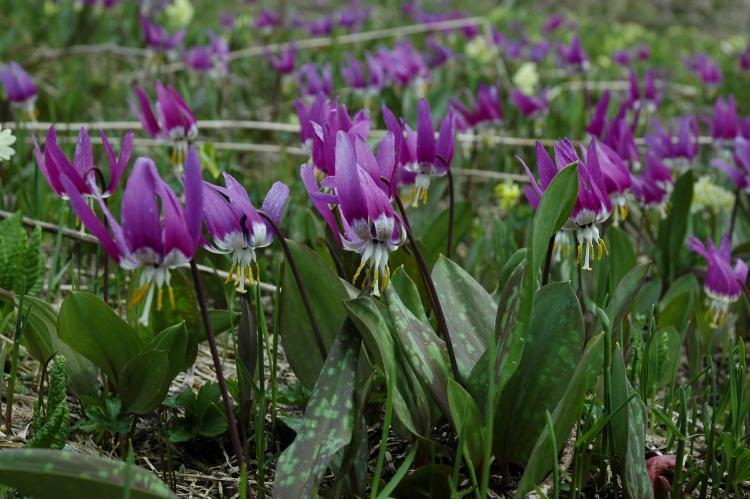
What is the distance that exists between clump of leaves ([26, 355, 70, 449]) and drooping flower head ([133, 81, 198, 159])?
1.22 metres

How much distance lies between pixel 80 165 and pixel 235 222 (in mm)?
402

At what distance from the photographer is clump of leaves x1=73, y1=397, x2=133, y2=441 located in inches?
59.8

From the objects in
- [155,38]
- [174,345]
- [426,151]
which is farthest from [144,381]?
[155,38]

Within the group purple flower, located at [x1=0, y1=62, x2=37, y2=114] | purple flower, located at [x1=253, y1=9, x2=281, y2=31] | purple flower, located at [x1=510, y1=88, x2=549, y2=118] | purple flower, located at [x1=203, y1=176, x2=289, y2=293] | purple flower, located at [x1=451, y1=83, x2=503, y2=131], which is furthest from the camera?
purple flower, located at [x1=253, y1=9, x2=281, y2=31]

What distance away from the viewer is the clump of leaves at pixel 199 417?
1602 millimetres

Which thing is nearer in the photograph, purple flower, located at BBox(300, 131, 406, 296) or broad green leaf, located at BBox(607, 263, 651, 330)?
purple flower, located at BBox(300, 131, 406, 296)

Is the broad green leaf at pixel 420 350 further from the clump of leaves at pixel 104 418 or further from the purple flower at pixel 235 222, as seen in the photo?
the clump of leaves at pixel 104 418

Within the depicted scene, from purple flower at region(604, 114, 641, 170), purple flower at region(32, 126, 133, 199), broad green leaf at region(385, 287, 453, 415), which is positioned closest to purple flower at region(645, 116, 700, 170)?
purple flower at region(604, 114, 641, 170)

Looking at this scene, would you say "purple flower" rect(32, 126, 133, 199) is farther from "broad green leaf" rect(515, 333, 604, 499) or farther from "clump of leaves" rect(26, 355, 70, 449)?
"broad green leaf" rect(515, 333, 604, 499)

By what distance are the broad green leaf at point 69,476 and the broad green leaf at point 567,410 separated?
1.74ft

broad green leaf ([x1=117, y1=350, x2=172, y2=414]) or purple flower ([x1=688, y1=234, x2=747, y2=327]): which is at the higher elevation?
purple flower ([x1=688, y1=234, x2=747, y2=327])

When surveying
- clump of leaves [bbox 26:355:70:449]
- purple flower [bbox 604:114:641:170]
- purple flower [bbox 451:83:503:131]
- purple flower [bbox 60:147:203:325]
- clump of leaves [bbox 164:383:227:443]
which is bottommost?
clump of leaves [bbox 164:383:227:443]

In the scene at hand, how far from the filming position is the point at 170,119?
2416 mm

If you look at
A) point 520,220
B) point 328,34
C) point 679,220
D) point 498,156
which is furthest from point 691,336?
point 328,34
